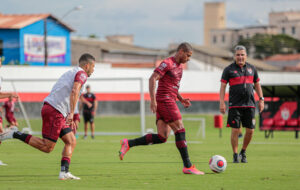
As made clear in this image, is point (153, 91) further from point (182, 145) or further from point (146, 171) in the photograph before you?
point (146, 171)

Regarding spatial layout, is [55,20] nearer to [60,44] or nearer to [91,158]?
[60,44]

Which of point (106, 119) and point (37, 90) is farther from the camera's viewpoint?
point (106, 119)

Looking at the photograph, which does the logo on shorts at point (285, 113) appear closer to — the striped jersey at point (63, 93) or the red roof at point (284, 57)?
the striped jersey at point (63, 93)

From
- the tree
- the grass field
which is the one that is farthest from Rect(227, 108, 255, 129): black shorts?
the tree

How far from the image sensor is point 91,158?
1461 centimetres

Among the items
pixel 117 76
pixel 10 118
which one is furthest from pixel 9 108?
pixel 117 76

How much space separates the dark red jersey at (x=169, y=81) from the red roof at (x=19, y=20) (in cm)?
4914

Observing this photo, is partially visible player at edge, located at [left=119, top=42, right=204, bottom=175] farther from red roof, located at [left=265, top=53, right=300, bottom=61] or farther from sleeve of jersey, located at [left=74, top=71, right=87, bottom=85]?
red roof, located at [left=265, top=53, right=300, bottom=61]

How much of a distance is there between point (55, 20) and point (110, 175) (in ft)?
182

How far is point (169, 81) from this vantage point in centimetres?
1088

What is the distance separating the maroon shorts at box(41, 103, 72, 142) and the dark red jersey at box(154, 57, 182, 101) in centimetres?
191

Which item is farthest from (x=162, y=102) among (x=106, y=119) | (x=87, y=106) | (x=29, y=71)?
(x=29, y=71)

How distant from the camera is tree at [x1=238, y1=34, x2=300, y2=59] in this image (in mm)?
113938

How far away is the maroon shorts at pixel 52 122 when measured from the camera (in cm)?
979
